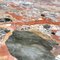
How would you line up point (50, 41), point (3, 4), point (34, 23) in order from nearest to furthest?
1. point (50, 41)
2. point (34, 23)
3. point (3, 4)

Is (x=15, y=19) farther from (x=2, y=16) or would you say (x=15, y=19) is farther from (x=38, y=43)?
(x=38, y=43)

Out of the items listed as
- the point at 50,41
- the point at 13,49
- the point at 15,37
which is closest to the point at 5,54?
the point at 13,49

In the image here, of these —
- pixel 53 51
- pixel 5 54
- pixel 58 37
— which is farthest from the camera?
pixel 58 37

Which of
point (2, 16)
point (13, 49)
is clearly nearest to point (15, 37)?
point (13, 49)

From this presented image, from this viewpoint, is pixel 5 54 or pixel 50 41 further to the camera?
pixel 50 41

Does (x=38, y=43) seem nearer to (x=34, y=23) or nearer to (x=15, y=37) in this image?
(x=15, y=37)

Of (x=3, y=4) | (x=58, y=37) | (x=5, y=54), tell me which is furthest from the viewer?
(x=3, y=4)
